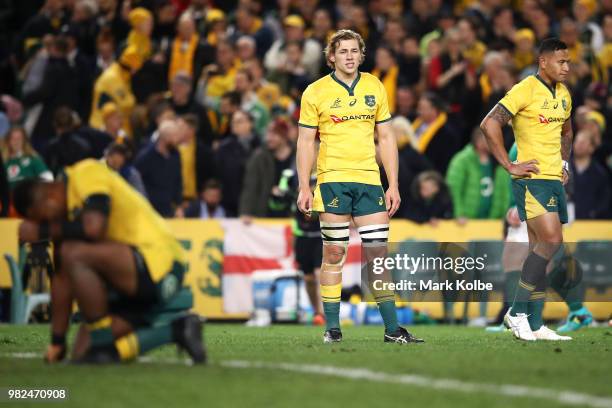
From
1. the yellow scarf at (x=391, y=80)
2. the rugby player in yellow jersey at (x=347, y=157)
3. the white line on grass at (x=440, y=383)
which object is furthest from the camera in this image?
the yellow scarf at (x=391, y=80)

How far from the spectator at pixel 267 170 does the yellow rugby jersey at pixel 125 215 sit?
363 inches

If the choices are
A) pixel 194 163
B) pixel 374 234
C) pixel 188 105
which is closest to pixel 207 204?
pixel 194 163

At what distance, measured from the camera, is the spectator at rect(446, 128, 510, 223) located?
17906mm

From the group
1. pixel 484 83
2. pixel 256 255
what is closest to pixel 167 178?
pixel 256 255

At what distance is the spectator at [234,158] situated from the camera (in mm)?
18438

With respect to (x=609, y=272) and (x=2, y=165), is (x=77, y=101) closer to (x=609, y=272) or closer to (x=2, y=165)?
(x=2, y=165)

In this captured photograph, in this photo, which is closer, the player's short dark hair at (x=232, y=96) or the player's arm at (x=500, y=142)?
the player's arm at (x=500, y=142)

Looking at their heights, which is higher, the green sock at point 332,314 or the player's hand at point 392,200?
the player's hand at point 392,200

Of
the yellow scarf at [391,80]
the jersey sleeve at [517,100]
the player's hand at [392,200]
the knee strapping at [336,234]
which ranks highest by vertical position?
the yellow scarf at [391,80]

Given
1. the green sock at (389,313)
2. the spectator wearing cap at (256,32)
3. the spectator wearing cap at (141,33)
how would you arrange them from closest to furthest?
1. the green sock at (389,313)
2. the spectator wearing cap at (141,33)
3. the spectator wearing cap at (256,32)

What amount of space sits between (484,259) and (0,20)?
11574 mm

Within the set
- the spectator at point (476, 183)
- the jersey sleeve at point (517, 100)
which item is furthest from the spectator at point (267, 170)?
the jersey sleeve at point (517, 100)

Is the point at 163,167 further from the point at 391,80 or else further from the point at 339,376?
the point at 339,376

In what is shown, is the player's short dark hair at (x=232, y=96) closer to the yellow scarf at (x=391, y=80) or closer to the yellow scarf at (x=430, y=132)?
the yellow scarf at (x=391, y=80)
